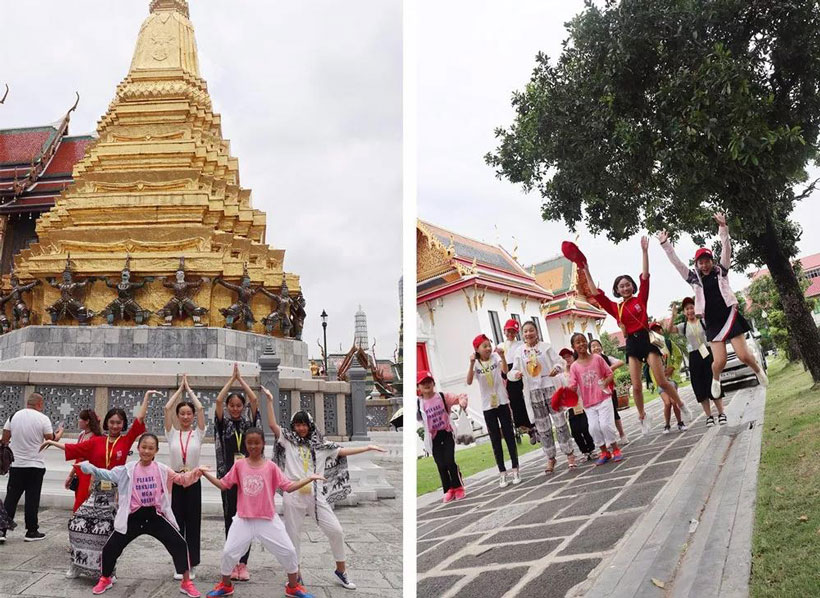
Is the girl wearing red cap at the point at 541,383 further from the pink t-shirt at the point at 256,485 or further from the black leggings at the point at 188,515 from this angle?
the black leggings at the point at 188,515

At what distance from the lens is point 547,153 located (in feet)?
6.93

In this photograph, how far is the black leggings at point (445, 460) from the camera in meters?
2.02

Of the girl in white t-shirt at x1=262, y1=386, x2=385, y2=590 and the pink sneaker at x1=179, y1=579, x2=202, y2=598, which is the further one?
the girl in white t-shirt at x1=262, y1=386, x2=385, y2=590

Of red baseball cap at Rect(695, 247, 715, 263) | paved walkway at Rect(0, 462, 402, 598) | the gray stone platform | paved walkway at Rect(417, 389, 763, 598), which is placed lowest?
paved walkway at Rect(0, 462, 402, 598)

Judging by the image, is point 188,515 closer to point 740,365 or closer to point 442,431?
point 442,431

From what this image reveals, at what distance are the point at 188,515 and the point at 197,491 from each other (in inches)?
4.0

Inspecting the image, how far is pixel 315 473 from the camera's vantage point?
254 cm

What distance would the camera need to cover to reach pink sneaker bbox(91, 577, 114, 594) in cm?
228

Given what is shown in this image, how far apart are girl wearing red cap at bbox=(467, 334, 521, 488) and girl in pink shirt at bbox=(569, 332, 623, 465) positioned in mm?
282

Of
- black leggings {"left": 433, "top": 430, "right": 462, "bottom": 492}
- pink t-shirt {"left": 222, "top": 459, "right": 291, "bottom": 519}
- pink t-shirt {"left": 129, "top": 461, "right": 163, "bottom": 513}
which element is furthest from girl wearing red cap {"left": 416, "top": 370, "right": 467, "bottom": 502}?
pink t-shirt {"left": 129, "top": 461, "right": 163, "bottom": 513}

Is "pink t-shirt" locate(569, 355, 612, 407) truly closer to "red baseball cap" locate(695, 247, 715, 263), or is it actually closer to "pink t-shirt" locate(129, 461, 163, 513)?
"red baseball cap" locate(695, 247, 715, 263)

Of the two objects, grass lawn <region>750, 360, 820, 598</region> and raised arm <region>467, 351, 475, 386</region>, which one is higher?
raised arm <region>467, 351, 475, 386</region>

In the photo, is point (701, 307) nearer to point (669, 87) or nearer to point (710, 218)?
point (710, 218)

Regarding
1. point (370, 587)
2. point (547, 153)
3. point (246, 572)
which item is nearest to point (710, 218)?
point (547, 153)
